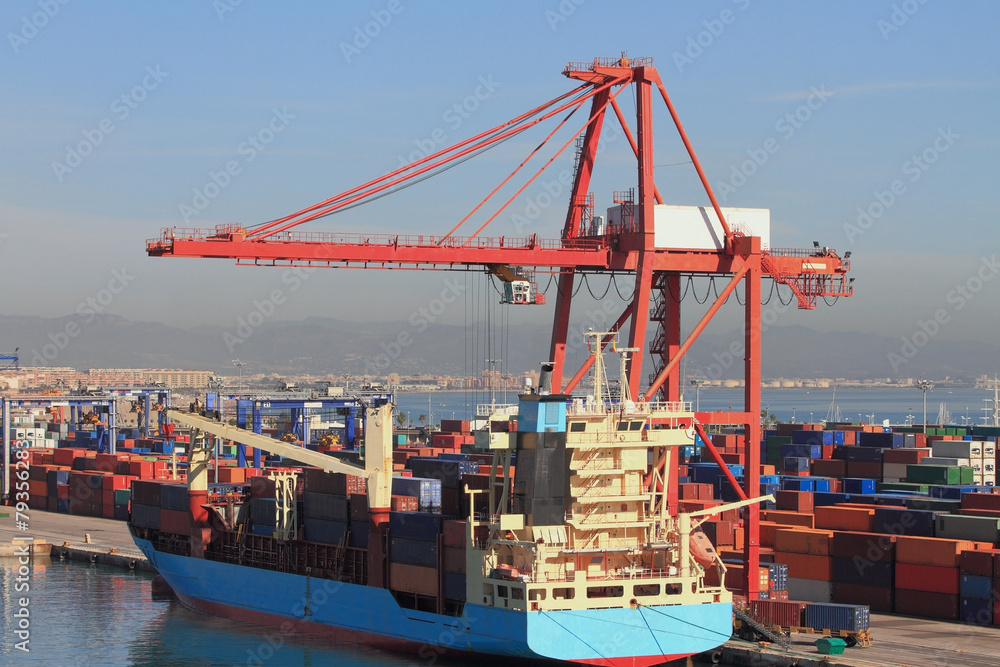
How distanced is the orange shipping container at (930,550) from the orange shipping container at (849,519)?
A: 11.1ft

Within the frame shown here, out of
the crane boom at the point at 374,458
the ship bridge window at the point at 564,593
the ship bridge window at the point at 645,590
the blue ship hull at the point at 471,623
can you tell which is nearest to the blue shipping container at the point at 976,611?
the blue ship hull at the point at 471,623

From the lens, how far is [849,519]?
41.5 meters

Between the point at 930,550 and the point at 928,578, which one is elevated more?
the point at 930,550

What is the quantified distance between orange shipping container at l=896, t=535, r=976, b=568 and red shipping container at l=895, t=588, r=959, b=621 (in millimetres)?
956

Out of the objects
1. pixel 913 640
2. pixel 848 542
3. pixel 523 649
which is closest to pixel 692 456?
pixel 848 542

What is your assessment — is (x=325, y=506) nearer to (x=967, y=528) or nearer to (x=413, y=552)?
(x=413, y=552)

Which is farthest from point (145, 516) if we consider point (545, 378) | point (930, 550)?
point (930, 550)

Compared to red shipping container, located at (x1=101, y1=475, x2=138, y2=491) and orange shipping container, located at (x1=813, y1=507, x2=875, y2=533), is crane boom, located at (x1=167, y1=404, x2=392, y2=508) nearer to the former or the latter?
orange shipping container, located at (x1=813, y1=507, x2=875, y2=533)

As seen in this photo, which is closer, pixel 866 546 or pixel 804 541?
pixel 866 546

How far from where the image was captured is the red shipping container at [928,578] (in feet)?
120

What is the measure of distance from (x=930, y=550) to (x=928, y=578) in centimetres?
90

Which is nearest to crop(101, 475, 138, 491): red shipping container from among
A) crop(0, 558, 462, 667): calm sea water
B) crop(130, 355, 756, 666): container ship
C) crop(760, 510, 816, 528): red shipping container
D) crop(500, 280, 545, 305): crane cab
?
crop(0, 558, 462, 667): calm sea water

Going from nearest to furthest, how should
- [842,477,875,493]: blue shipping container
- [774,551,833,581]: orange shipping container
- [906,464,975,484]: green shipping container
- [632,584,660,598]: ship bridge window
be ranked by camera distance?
1. [632,584,660,598]: ship bridge window
2. [774,551,833,581]: orange shipping container
3. [842,477,875,493]: blue shipping container
4. [906,464,975,484]: green shipping container

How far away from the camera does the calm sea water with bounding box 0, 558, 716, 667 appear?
34.8 meters
